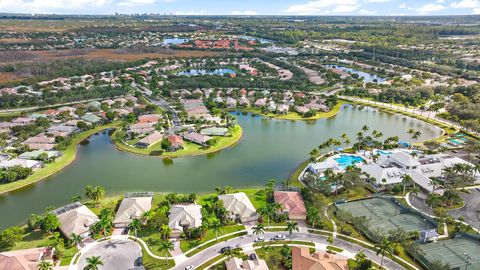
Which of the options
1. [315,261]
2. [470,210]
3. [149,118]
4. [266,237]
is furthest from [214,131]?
[470,210]

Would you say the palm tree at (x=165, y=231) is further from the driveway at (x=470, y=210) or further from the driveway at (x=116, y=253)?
the driveway at (x=470, y=210)

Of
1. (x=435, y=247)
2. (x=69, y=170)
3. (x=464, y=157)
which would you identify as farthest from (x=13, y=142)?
(x=464, y=157)

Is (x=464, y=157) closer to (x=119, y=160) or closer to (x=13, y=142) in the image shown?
(x=119, y=160)

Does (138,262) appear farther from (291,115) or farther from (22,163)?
(291,115)

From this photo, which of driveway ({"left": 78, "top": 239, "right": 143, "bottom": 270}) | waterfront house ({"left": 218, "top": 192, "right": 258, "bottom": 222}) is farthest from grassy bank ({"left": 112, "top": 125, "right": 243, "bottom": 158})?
driveway ({"left": 78, "top": 239, "right": 143, "bottom": 270})

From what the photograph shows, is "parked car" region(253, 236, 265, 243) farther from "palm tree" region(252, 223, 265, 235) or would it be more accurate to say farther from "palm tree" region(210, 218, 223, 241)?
"palm tree" region(210, 218, 223, 241)

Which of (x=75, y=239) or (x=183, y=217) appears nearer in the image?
(x=75, y=239)

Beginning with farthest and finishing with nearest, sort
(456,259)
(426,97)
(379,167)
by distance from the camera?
(426,97) < (379,167) < (456,259)
